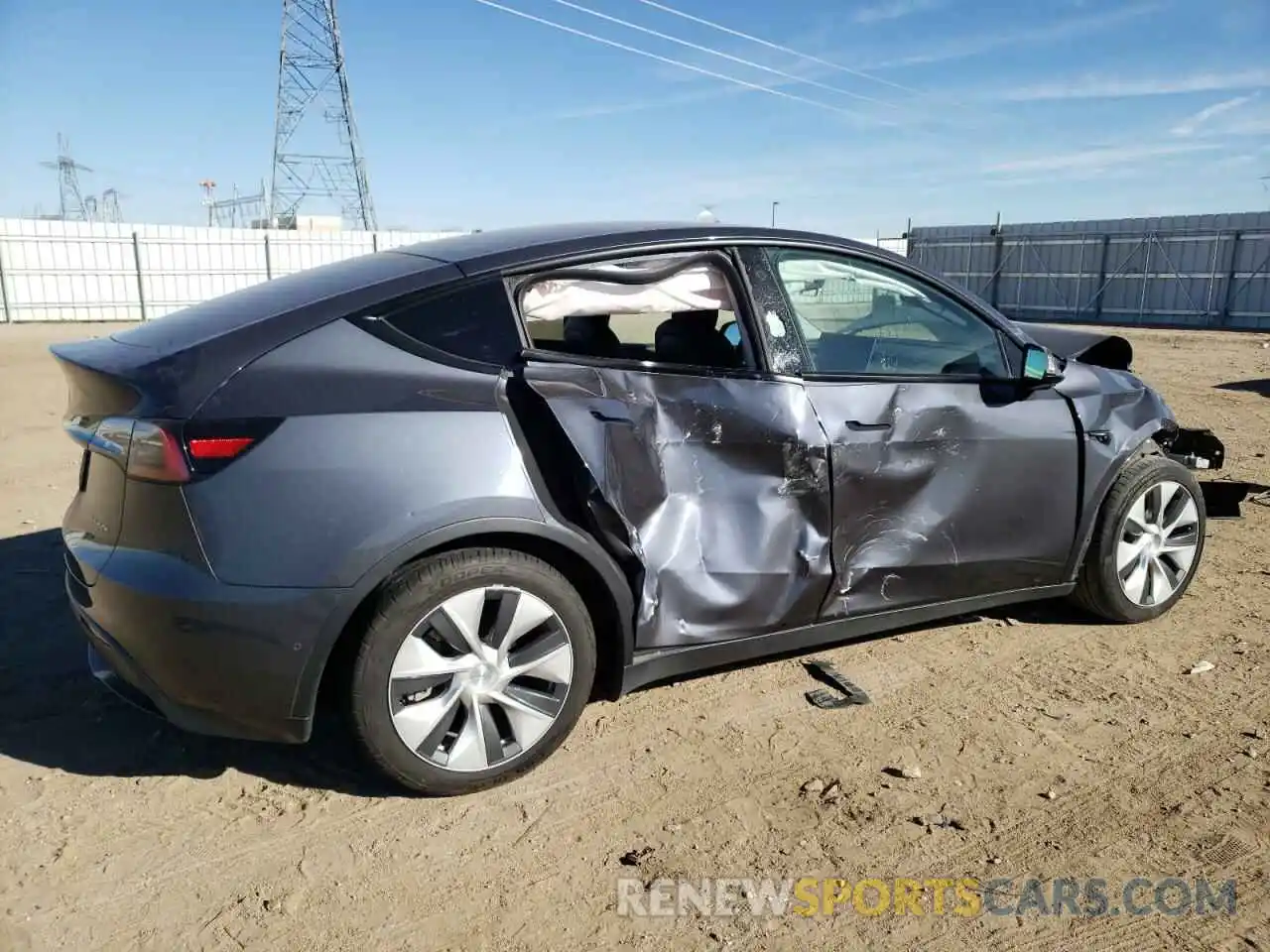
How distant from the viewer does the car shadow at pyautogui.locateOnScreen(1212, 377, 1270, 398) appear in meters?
11.6

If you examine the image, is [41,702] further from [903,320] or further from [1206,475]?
→ [1206,475]

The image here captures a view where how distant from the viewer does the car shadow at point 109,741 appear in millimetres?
2984

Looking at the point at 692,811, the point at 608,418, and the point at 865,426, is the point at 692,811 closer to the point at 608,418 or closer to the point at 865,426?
the point at 608,418

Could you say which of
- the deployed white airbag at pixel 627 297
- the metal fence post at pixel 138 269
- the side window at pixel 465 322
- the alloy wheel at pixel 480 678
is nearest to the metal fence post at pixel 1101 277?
the metal fence post at pixel 138 269

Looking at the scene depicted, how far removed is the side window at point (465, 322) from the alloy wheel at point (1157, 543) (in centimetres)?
282

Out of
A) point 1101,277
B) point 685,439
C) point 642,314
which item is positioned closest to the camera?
point 685,439

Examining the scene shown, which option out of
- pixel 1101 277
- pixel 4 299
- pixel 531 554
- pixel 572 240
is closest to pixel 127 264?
pixel 4 299

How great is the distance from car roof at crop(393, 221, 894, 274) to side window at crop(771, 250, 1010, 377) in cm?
12

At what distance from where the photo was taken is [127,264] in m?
23.2

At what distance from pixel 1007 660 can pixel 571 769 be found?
192cm

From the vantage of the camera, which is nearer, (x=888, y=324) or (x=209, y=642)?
(x=209, y=642)

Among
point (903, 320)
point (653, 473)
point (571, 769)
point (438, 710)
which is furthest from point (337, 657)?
point (903, 320)

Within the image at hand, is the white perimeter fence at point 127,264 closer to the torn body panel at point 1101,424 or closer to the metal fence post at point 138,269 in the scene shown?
the metal fence post at point 138,269

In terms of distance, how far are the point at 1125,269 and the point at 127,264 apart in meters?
27.0
